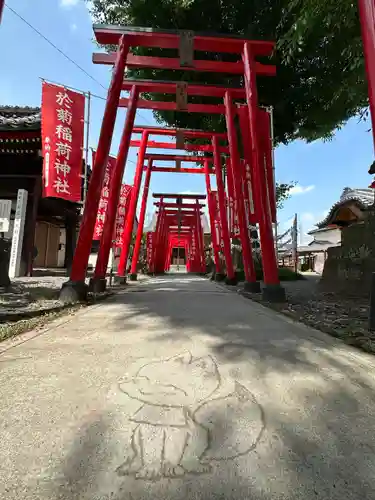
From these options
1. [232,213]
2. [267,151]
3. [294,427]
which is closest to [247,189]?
[267,151]

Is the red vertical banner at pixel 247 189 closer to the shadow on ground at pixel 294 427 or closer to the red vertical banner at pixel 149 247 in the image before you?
the shadow on ground at pixel 294 427

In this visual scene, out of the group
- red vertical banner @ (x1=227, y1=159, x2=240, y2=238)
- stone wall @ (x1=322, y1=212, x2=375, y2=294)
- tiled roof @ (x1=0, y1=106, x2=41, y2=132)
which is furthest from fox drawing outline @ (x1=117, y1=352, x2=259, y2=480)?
tiled roof @ (x1=0, y1=106, x2=41, y2=132)

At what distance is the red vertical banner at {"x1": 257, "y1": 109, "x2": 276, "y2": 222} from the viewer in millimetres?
6785

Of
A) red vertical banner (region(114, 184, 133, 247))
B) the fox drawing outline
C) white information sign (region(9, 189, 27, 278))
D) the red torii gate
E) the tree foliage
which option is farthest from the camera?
the red torii gate

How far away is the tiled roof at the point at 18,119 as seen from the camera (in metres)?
9.27

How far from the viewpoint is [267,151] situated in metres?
7.00

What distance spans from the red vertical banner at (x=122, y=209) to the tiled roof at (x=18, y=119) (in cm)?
347

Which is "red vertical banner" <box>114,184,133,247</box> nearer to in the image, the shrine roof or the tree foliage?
the tree foliage

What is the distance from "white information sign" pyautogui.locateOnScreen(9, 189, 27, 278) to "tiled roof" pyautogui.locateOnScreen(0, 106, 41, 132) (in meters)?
1.90

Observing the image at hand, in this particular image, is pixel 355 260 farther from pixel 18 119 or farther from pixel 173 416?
pixel 18 119

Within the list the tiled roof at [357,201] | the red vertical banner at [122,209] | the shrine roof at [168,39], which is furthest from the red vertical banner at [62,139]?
the tiled roof at [357,201]

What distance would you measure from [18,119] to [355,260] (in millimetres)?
10117

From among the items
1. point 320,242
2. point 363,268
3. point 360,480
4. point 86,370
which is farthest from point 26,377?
point 320,242

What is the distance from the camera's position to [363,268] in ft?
22.3
